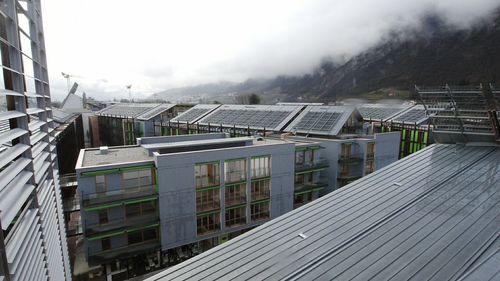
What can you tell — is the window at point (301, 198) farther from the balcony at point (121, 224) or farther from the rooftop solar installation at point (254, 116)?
the balcony at point (121, 224)

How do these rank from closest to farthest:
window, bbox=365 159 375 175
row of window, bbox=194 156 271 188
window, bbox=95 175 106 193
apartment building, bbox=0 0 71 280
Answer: apartment building, bbox=0 0 71 280
window, bbox=95 175 106 193
row of window, bbox=194 156 271 188
window, bbox=365 159 375 175

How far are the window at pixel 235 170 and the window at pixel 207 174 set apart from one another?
30.1 inches

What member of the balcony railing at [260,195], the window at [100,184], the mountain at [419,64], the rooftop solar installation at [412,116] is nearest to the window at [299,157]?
the balcony railing at [260,195]

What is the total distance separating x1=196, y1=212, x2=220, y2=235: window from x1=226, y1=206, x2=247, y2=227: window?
0.86m

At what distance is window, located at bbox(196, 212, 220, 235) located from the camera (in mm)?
21469

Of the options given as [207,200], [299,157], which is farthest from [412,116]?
[207,200]

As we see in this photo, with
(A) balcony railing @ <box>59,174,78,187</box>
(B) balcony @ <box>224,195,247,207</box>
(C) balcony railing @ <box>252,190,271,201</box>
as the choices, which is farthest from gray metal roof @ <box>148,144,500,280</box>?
(A) balcony railing @ <box>59,174,78,187</box>

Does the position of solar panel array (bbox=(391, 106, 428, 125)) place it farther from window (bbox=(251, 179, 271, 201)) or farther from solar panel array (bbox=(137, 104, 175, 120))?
solar panel array (bbox=(137, 104, 175, 120))

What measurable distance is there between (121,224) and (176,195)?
3.91 metres

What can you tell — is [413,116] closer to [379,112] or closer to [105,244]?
[379,112]

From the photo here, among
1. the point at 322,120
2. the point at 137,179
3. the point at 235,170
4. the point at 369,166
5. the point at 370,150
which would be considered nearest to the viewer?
the point at 137,179

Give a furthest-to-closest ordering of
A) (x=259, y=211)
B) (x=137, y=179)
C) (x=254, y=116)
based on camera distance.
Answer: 1. (x=254, y=116)
2. (x=259, y=211)
3. (x=137, y=179)

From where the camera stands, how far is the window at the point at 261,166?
74.7 ft

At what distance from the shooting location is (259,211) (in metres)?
23.9
